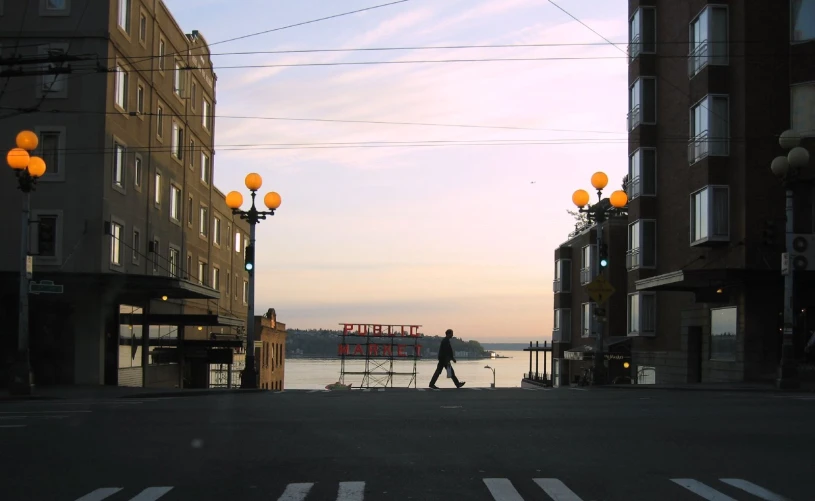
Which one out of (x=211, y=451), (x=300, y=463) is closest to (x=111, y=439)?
(x=211, y=451)

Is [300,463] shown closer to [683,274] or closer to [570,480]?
[570,480]

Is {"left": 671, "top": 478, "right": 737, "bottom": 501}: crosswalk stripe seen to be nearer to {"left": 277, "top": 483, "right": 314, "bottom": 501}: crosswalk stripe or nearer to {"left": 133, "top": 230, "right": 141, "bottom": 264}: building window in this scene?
{"left": 277, "top": 483, "right": 314, "bottom": 501}: crosswalk stripe

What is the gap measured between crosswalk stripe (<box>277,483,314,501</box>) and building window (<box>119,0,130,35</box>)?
31450mm

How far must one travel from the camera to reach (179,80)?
47.8 m

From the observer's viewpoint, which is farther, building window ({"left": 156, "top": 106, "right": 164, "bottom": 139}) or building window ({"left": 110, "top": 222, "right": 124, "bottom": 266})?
building window ({"left": 156, "top": 106, "right": 164, "bottom": 139})

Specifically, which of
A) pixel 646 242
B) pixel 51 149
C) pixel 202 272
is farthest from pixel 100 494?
pixel 202 272

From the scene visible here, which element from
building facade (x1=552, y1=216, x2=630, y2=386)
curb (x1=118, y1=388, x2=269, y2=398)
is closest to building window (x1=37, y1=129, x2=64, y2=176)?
curb (x1=118, y1=388, x2=269, y2=398)

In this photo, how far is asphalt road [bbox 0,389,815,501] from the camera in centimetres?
953

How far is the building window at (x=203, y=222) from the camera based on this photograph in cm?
5466

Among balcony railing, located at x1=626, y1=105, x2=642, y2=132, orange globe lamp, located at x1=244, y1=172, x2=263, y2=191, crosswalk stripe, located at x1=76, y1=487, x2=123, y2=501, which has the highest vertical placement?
balcony railing, located at x1=626, y1=105, x2=642, y2=132

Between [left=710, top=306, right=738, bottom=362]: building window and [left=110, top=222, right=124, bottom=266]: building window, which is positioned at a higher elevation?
[left=110, top=222, right=124, bottom=266]: building window

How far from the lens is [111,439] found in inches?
531

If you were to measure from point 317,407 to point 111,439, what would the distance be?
522cm

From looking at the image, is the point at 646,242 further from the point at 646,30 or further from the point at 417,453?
the point at 417,453
